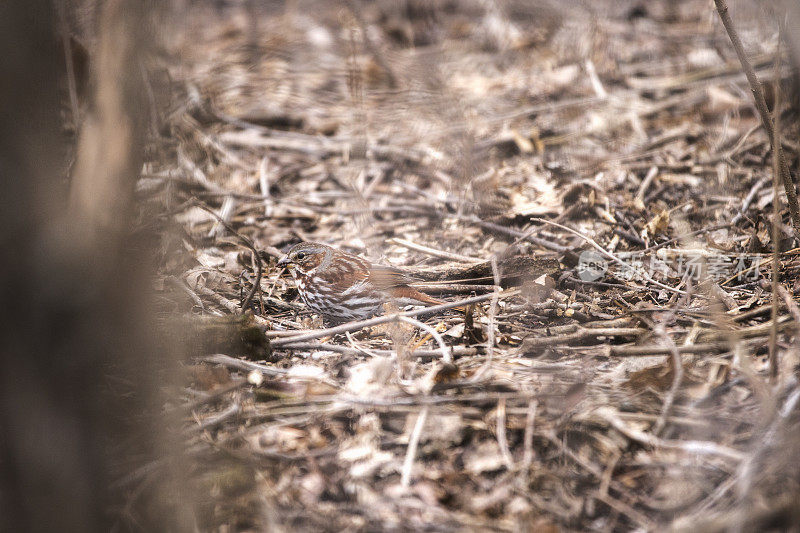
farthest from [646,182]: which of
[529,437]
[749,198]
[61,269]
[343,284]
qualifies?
[61,269]

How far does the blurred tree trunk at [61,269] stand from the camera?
2.15 meters

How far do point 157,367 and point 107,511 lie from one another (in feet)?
1.86

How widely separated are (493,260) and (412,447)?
1665mm

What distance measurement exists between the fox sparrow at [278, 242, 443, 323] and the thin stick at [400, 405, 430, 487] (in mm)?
1301

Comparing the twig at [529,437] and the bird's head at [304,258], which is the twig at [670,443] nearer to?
the twig at [529,437]

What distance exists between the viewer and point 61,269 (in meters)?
2.18

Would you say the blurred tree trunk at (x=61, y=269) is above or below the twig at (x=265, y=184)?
below

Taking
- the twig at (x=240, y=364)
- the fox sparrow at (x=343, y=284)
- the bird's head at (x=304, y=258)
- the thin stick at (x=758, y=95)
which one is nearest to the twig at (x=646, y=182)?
the thin stick at (x=758, y=95)

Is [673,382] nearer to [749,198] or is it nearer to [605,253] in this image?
[605,253]

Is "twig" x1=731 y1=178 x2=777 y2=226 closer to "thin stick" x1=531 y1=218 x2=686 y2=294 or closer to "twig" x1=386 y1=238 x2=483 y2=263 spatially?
"thin stick" x1=531 y1=218 x2=686 y2=294

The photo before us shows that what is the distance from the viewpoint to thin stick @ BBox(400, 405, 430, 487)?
113 inches

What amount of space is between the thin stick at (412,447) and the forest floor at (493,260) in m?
0.02

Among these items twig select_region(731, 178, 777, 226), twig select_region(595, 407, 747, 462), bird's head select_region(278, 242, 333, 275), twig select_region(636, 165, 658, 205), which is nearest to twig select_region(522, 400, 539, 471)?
twig select_region(595, 407, 747, 462)

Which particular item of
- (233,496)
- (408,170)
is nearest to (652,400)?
(233,496)
